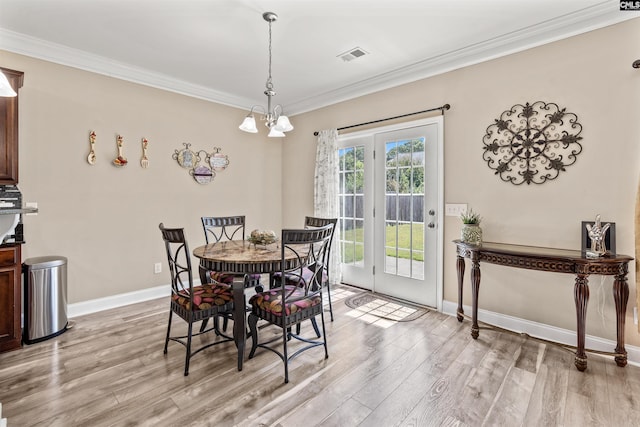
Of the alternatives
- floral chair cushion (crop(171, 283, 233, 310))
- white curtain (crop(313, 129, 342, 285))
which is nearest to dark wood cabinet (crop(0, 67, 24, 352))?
floral chair cushion (crop(171, 283, 233, 310))

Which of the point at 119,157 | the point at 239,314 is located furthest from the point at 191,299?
the point at 119,157

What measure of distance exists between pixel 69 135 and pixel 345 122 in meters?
3.16

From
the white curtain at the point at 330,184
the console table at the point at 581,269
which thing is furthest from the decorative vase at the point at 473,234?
the white curtain at the point at 330,184

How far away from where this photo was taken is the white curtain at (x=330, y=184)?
4.31 m

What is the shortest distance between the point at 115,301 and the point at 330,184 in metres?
2.96

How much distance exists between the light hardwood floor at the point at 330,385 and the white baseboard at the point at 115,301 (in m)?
0.57

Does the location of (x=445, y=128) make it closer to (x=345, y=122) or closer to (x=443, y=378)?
(x=345, y=122)

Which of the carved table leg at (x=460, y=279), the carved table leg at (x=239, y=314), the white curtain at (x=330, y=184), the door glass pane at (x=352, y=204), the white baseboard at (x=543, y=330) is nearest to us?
the carved table leg at (x=239, y=314)

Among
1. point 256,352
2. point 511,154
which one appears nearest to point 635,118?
point 511,154

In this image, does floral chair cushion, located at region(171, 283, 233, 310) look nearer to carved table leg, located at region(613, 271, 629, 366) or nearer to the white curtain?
the white curtain

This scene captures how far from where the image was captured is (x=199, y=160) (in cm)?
416

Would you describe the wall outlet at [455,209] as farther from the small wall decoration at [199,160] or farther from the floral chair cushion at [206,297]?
the small wall decoration at [199,160]

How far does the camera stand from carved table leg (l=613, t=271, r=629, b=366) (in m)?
2.20

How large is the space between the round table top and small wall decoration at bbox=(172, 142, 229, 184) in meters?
1.89
